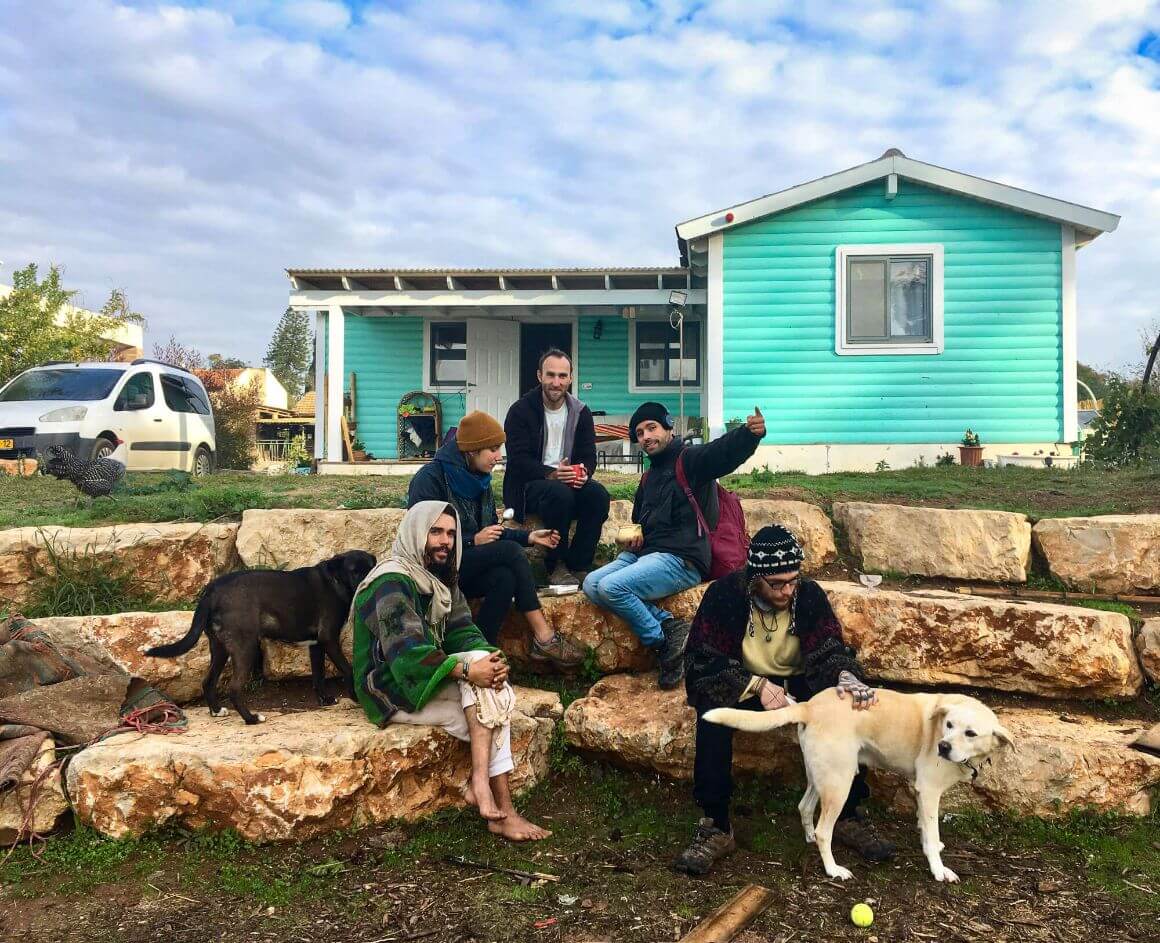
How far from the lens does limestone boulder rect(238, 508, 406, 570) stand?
5.28m

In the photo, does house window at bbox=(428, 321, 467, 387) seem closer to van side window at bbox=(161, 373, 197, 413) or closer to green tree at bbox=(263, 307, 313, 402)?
van side window at bbox=(161, 373, 197, 413)

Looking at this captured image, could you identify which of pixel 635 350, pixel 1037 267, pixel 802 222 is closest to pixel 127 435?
pixel 635 350

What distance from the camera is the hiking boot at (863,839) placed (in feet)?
10.8

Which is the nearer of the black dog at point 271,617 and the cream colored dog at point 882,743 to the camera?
the cream colored dog at point 882,743

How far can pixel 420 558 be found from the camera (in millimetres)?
3848

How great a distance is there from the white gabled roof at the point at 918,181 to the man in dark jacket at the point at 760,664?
26.0 ft

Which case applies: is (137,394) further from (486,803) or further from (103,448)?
(486,803)

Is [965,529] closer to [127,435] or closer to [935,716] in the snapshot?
[935,716]

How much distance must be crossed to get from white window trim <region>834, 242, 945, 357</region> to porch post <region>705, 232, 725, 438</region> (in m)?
1.44

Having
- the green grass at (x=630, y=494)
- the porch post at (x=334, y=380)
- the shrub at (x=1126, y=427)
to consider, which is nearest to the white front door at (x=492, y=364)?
the porch post at (x=334, y=380)

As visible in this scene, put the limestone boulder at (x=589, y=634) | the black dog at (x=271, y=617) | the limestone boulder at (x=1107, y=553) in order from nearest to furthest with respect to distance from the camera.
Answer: the black dog at (x=271, y=617), the limestone boulder at (x=589, y=634), the limestone boulder at (x=1107, y=553)

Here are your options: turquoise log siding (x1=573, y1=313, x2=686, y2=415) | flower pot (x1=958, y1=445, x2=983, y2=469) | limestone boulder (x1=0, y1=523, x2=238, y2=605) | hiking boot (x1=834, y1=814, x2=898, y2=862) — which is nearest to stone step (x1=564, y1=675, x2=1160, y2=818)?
hiking boot (x1=834, y1=814, x2=898, y2=862)

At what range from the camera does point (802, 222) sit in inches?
420

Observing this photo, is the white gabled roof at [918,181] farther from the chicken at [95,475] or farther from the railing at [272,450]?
the railing at [272,450]
